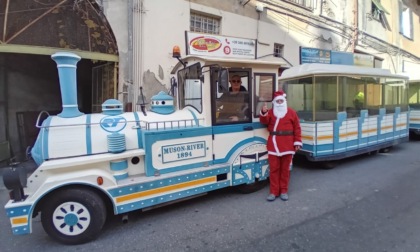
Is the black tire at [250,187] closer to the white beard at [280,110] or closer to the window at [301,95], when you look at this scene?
the white beard at [280,110]

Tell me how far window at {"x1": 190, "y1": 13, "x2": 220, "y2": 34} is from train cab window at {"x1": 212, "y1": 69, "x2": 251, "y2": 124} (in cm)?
465

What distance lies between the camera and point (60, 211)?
3.16 metres

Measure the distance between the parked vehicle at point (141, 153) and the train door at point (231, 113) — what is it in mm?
16

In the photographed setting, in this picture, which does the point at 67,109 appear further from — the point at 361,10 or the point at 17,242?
the point at 361,10

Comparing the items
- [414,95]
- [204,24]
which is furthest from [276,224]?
[414,95]

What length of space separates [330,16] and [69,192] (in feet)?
43.7

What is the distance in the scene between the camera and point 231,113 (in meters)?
4.33

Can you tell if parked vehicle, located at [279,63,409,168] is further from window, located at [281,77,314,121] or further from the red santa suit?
the red santa suit

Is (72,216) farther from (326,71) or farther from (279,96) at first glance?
(326,71)

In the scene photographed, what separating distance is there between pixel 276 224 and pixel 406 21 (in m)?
21.0

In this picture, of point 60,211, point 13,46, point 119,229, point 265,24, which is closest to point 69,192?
point 60,211

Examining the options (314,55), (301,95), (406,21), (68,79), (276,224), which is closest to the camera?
(68,79)

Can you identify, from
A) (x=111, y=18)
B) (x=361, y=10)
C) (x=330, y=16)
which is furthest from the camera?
(x=361, y=10)

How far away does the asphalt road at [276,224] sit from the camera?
3129 mm
